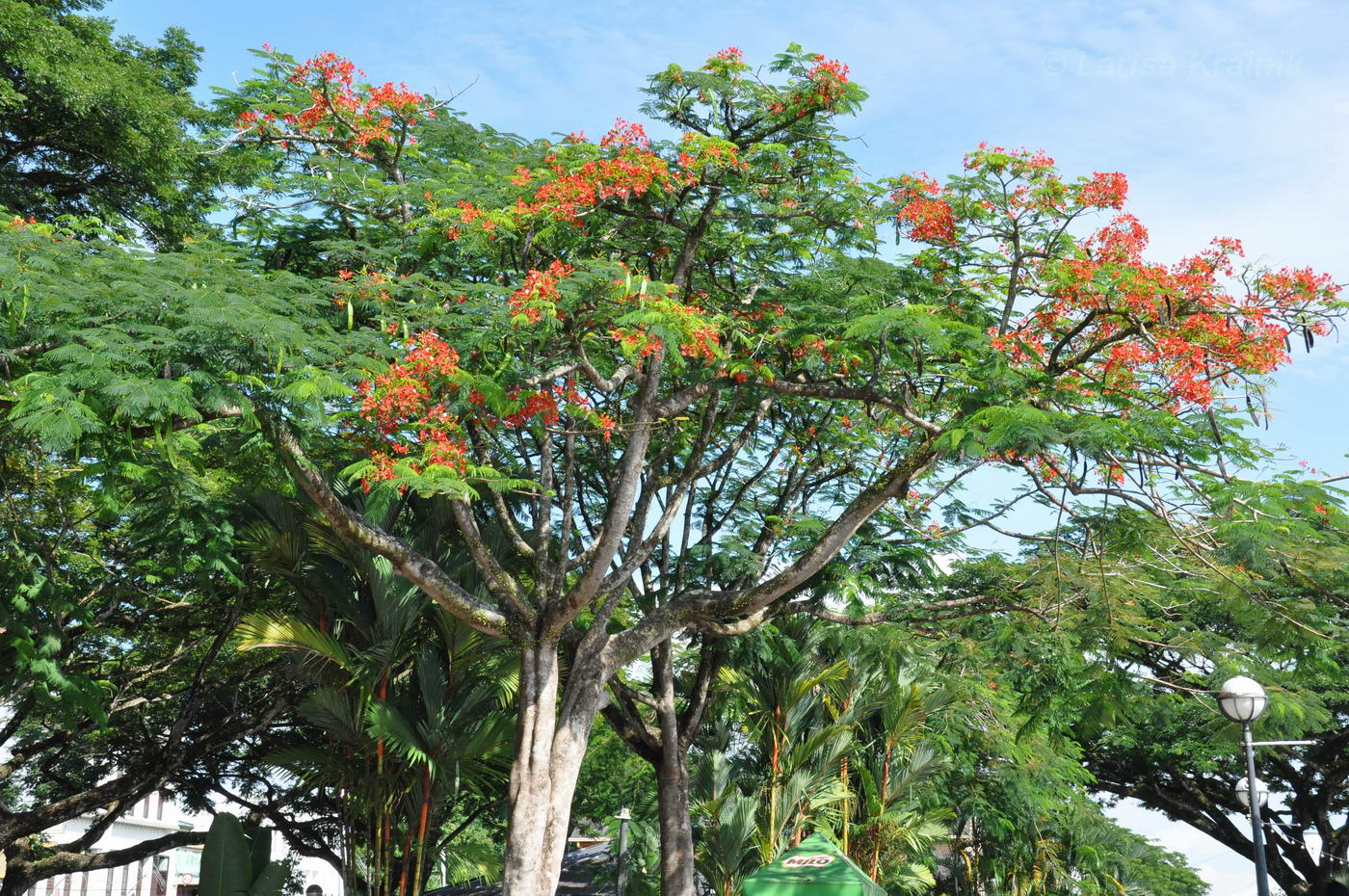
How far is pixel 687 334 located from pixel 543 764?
14.3 ft

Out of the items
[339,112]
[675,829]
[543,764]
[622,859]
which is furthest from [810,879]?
[339,112]

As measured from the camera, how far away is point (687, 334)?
32.9ft

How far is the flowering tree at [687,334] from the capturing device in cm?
995

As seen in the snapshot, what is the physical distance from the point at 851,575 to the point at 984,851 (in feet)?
33.6

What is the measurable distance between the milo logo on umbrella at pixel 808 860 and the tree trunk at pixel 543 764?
233 centimetres

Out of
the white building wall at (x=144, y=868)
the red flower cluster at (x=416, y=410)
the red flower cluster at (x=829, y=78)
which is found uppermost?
the red flower cluster at (x=829, y=78)

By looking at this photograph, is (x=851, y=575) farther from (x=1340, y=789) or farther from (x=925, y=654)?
(x=1340, y=789)

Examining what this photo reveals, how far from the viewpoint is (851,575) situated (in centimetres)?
1266

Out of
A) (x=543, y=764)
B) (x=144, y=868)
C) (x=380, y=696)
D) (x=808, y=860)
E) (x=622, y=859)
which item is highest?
(x=380, y=696)

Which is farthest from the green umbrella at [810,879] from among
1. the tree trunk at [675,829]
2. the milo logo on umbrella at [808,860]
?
the tree trunk at [675,829]

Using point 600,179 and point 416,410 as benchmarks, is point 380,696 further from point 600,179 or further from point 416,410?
point 600,179

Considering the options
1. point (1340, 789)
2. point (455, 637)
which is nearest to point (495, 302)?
point (455, 637)

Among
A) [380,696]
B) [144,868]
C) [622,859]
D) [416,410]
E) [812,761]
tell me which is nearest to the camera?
[416,410]

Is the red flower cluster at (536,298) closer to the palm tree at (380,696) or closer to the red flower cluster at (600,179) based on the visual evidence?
the red flower cluster at (600,179)
